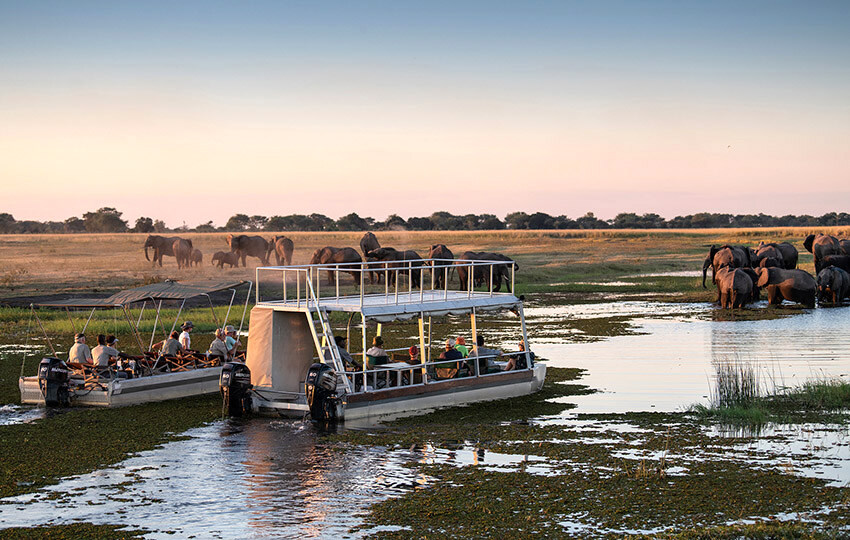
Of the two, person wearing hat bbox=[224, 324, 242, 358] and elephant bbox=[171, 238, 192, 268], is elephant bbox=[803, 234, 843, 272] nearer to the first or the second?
elephant bbox=[171, 238, 192, 268]

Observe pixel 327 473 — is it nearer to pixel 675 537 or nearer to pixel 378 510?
pixel 378 510

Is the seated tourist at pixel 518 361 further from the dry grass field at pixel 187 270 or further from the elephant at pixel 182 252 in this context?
the elephant at pixel 182 252

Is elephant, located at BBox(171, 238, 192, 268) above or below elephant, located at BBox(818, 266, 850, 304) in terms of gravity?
above

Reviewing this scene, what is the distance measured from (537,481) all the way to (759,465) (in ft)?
11.8

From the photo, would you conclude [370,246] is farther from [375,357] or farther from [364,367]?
[364,367]

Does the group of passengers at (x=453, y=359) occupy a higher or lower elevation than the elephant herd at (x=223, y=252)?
lower

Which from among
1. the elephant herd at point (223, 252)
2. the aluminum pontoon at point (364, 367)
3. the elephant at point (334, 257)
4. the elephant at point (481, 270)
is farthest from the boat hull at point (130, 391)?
the elephant herd at point (223, 252)

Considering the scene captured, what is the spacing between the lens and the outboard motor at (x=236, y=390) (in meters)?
19.5

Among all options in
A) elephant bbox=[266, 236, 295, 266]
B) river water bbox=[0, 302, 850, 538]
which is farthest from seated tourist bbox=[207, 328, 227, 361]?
elephant bbox=[266, 236, 295, 266]

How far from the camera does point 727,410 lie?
19.3m

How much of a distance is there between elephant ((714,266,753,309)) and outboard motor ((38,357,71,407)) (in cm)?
3065

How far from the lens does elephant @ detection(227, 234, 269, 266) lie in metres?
70.1

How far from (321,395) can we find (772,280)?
3249 centimetres

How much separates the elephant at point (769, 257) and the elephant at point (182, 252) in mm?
37584
